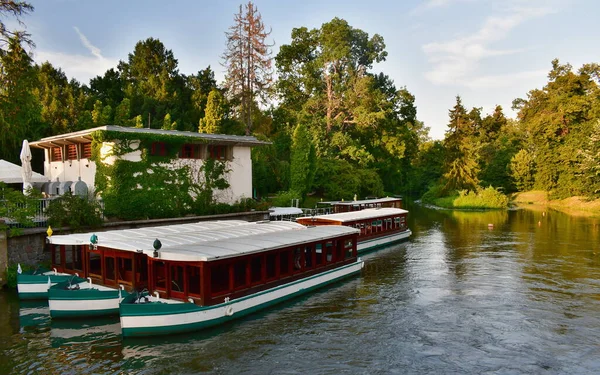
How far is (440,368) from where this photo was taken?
1431 centimetres

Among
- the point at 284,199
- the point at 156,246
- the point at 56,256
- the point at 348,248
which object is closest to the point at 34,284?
the point at 56,256

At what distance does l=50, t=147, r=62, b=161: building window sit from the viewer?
32875mm

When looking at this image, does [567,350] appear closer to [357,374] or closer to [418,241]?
[357,374]

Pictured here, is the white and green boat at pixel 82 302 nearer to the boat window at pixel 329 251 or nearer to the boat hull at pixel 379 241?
the boat window at pixel 329 251

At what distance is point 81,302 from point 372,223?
25.3m

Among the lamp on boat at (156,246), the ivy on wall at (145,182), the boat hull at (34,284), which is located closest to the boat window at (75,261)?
the boat hull at (34,284)

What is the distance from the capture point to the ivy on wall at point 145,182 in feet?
92.7

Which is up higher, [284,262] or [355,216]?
[355,216]

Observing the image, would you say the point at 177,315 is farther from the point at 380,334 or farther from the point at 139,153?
the point at 139,153

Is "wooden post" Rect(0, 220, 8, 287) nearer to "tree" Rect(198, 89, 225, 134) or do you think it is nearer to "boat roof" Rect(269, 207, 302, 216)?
"boat roof" Rect(269, 207, 302, 216)

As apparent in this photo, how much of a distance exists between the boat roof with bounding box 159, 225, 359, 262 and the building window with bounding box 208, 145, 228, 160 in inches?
464

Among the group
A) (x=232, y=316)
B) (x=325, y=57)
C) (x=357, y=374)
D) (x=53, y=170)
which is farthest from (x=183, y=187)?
(x=325, y=57)

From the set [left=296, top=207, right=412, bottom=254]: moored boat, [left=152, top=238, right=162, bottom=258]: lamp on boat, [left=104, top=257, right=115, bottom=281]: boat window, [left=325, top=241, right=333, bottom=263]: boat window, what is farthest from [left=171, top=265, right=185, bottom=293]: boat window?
[left=296, top=207, right=412, bottom=254]: moored boat

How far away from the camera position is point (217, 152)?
3475cm
